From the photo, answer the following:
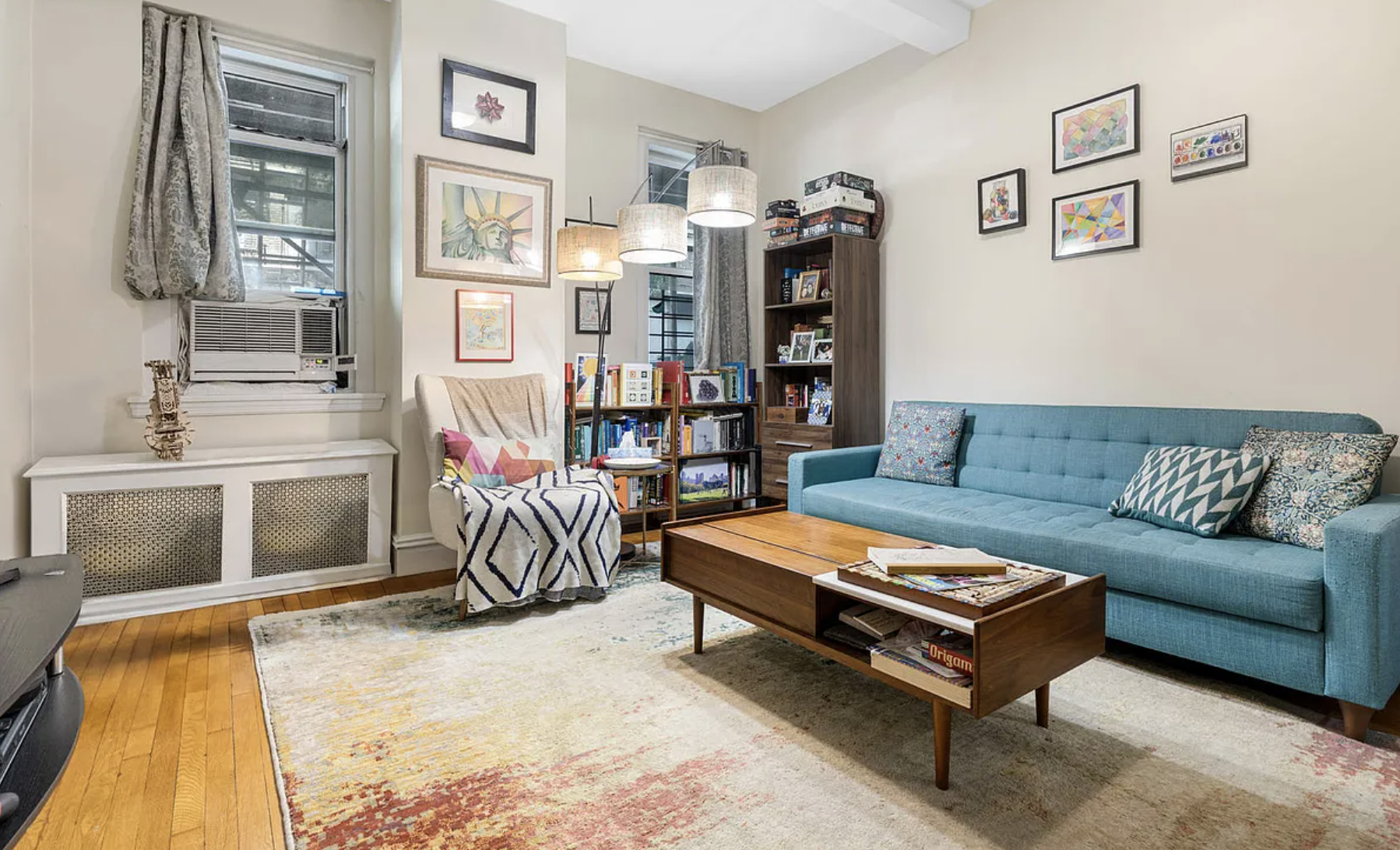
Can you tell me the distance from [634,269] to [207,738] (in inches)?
132

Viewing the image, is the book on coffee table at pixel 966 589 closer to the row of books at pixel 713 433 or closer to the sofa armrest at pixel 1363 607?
the sofa armrest at pixel 1363 607

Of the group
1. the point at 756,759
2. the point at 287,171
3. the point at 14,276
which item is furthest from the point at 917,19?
the point at 14,276

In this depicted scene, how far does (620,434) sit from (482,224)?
1.40 meters

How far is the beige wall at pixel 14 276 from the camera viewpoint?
8.02 ft

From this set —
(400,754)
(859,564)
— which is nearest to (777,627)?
(859,564)

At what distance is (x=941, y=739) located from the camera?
61.5 inches

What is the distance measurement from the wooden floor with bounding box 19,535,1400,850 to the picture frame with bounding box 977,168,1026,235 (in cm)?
238

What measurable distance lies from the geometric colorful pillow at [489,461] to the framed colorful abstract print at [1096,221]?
2687mm

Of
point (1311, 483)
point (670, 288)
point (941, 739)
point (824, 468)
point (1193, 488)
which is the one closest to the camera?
point (941, 739)

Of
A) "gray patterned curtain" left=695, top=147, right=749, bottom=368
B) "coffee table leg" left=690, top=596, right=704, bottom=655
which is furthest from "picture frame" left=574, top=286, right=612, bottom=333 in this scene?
"coffee table leg" left=690, top=596, right=704, bottom=655

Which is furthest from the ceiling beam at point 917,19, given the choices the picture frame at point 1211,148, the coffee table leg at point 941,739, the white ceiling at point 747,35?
the coffee table leg at point 941,739

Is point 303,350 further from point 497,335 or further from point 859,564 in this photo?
point 859,564

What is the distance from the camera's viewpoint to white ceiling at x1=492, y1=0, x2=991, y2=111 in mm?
3553

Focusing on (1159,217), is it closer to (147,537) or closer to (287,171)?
(287,171)
